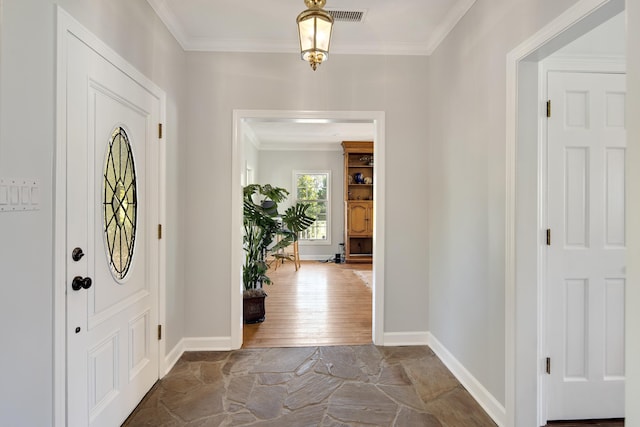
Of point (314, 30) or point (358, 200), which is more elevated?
point (314, 30)

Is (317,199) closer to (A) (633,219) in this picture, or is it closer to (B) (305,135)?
(B) (305,135)

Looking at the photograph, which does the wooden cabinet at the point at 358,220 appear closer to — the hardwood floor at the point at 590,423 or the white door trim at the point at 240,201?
the white door trim at the point at 240,201

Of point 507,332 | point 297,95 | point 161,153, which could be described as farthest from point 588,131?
point 161,153

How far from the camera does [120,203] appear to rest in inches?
76.8

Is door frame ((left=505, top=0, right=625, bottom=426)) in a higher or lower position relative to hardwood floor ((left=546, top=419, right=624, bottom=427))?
higher

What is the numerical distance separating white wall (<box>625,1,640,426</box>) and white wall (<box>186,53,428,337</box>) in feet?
6.29

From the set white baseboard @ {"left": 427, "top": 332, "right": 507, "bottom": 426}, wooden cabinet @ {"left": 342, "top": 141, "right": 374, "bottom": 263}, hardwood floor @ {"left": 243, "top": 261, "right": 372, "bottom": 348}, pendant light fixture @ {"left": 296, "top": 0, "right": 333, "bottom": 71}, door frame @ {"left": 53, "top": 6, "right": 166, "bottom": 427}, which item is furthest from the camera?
wooden cabinet @ {"left": 342, "top": 141, "right": 374, "bottom": 263}

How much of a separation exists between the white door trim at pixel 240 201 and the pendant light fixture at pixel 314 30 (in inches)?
46.2

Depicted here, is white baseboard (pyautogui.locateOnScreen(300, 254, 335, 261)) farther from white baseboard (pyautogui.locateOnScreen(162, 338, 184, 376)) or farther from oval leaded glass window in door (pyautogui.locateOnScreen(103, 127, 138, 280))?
oval leaded glass window in door (pyautogui.locateOnScreen(103, 127, 138, 280))

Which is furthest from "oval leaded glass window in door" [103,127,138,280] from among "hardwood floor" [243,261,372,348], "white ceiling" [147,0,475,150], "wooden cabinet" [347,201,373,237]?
"wooden cabinet" [347,201,373,237]

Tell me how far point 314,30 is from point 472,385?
2.48 metres

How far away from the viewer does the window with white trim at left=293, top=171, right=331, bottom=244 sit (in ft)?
26.3

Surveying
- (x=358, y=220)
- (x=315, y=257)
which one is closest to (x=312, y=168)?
(x=358, y=220)

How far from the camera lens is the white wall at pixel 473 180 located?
197 cm
